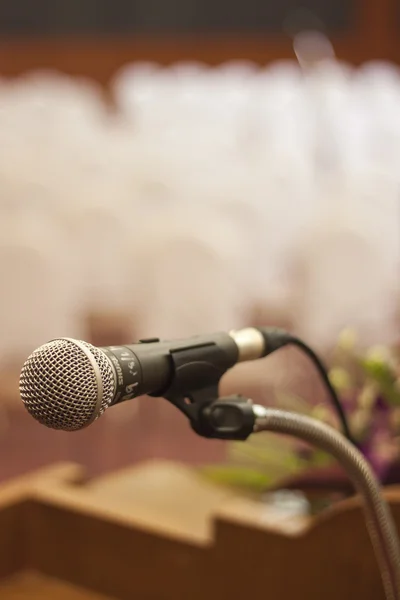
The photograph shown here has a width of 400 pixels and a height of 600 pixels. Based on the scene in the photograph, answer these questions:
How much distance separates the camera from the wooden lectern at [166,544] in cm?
90

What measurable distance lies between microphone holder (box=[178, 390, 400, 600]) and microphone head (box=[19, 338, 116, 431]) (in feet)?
0.39

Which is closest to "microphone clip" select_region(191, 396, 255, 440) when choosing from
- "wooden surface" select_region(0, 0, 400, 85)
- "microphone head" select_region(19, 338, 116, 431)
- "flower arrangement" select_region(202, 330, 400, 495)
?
"microphone head" select_region(19, 338, 116, 431)

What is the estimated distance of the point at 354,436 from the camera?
104 centimetres

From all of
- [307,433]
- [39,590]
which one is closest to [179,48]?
[39,590]

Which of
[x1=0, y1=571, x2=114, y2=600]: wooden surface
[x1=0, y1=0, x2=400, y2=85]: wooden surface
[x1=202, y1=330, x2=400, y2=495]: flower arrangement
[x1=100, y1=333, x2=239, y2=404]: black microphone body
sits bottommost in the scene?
[x1=0, y1=571, x2=114, y2=600]: wooden surface

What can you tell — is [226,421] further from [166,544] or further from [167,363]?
[166,544]

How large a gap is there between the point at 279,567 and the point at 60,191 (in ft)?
7.84

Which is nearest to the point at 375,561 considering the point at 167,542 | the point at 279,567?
the point at 279,567

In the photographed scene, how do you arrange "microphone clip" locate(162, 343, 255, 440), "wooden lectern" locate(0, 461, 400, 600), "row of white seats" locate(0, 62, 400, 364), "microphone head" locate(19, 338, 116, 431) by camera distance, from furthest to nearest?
"row of white seats" locate(0, 62, 400, 364) < "wooden lectern" locate(0, 461, 400, 600) < "microphone clip" locate(162, 343, 255, 440) < "microphone head" locate(19, 338, 116, 431)

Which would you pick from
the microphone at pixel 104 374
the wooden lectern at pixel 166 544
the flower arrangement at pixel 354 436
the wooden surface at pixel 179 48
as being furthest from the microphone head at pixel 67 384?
the wooden surface at pixel 179 48

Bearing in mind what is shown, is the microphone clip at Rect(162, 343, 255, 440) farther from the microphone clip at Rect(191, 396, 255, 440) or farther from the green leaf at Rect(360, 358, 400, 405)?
the green leaf at Rect(360, 358, 400, 405)

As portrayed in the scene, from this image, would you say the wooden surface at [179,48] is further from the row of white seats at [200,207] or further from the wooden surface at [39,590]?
the wooden surface at [39,590]

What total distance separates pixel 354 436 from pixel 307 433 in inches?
15.4

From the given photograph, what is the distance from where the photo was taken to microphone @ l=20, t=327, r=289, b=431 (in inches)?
20.1
